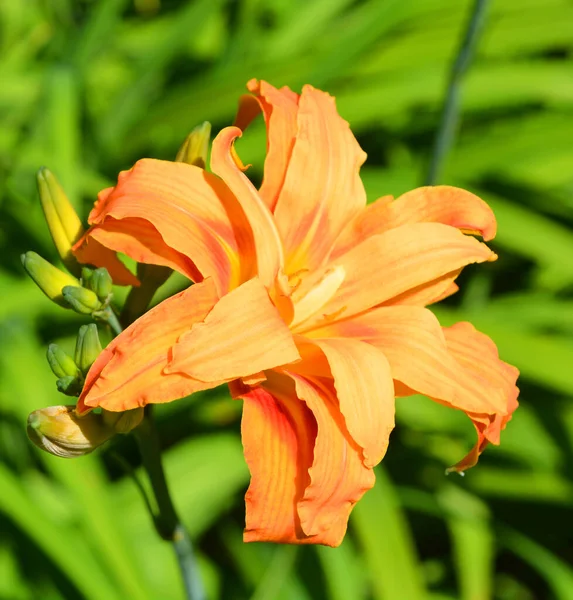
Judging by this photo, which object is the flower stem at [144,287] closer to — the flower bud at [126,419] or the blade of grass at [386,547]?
the flower bud at [126,419]

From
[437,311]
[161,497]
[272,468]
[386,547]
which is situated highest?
[272,468]

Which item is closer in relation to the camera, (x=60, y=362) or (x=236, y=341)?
(x=236, y=341)

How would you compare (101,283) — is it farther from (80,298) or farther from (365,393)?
(365,393)

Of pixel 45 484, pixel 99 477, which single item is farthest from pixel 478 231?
pixel 45 484

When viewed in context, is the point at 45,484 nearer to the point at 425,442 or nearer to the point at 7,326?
the point at 7,326

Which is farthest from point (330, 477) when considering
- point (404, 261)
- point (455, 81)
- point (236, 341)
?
point (455, 81)

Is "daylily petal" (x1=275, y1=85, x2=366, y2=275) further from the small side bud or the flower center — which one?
the small side bud

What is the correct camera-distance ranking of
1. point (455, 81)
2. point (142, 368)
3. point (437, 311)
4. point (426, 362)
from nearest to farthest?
point (142, 368), point (426, 362), point (455, 81), point (437, 311)
